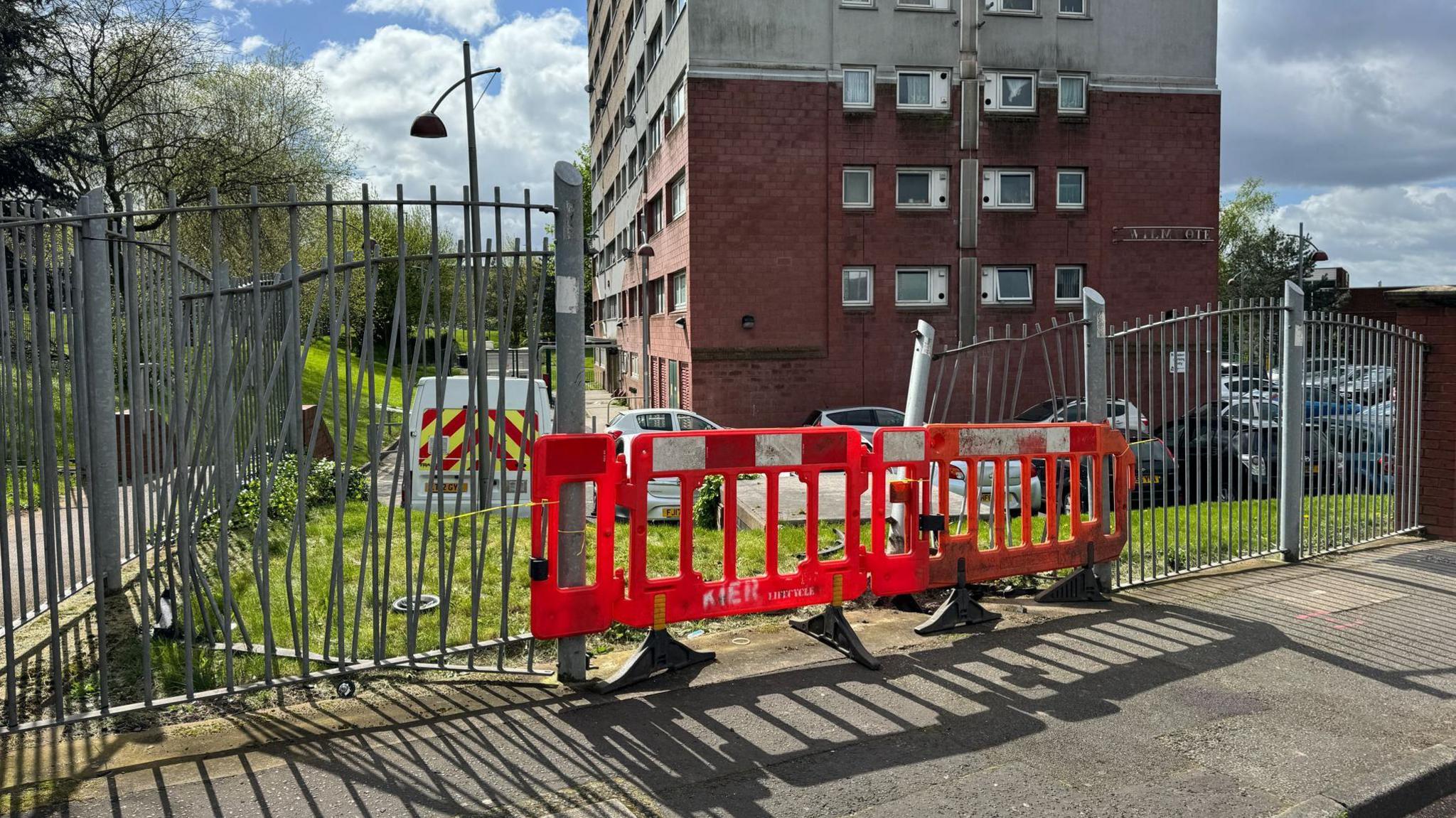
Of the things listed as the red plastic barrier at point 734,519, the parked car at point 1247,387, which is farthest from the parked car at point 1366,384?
the red plastic barrier at point 734,519

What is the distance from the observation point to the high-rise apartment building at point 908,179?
24.9 m

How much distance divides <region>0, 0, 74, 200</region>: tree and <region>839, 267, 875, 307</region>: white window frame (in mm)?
16424

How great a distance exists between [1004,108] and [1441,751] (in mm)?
23551

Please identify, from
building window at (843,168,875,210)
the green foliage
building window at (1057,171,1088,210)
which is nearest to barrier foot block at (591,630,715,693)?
the green foliage

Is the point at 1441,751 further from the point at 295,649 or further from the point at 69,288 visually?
the point at 69,288

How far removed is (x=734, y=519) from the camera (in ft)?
18.1

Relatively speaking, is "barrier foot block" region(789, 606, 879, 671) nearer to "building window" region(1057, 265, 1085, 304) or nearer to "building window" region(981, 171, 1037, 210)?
"building window" region(981, 171, 1037, 210)

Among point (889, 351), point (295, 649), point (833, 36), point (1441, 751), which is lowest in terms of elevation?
point (1441, 751)

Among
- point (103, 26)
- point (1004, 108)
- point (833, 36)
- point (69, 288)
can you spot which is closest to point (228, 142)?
point (103, 26)

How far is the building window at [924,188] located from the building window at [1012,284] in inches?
85.6

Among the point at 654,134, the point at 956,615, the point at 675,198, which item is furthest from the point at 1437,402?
the point at 654,134

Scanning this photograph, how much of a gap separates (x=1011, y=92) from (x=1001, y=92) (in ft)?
0.83

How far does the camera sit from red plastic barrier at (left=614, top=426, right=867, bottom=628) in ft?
17.0

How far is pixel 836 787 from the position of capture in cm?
406
